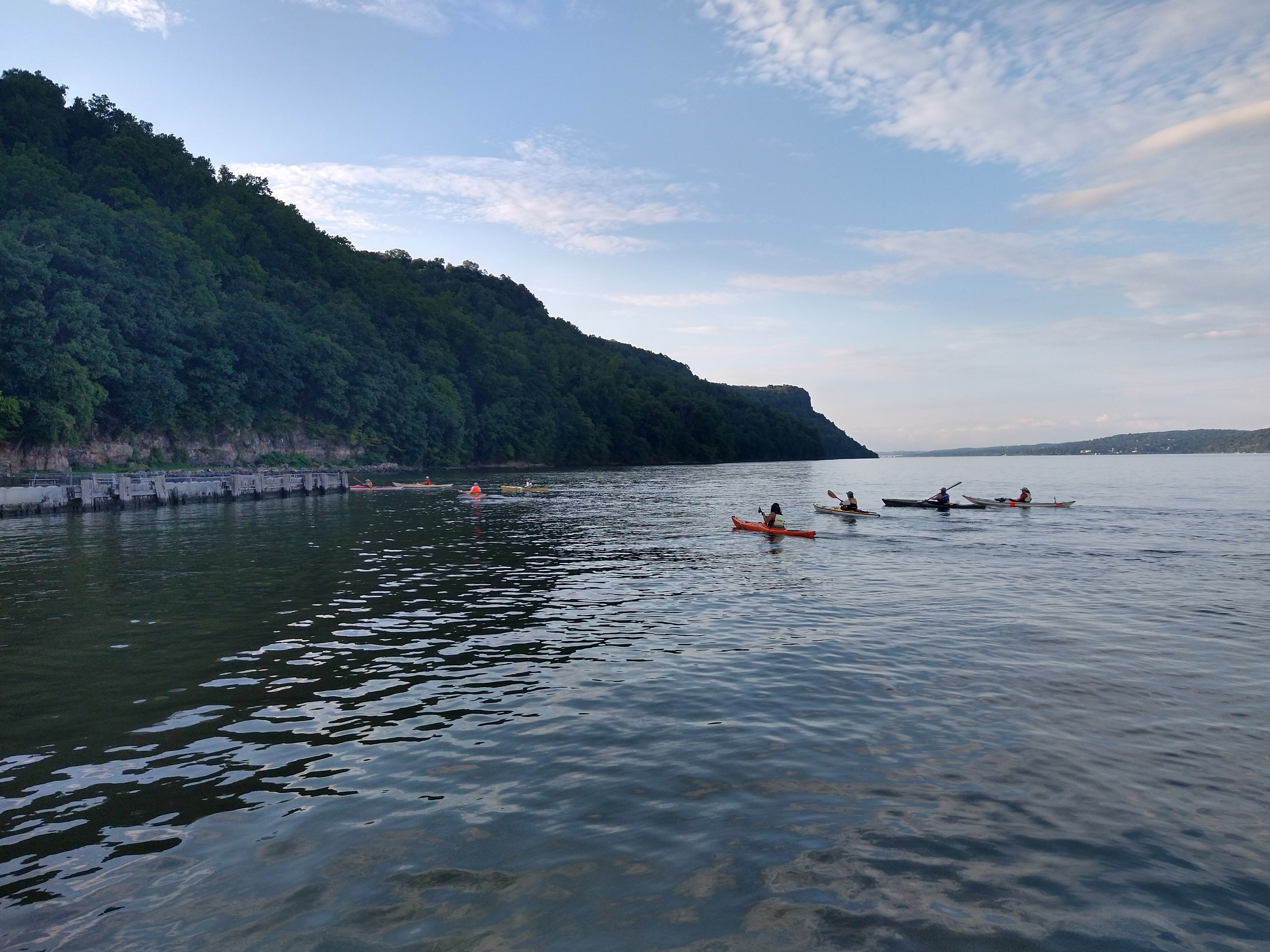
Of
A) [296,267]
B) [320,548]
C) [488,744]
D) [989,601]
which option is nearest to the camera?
[488,744]

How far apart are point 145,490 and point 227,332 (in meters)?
50.4

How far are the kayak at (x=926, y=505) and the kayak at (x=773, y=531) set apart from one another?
16020 mm

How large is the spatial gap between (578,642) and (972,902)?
9756mm

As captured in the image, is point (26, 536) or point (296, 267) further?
point (296, 267)

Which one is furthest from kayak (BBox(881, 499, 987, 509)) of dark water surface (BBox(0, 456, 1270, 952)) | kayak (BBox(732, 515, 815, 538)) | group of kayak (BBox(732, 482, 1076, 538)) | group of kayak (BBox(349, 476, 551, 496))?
group of kayak (BBox(349, 476, 551, 496))

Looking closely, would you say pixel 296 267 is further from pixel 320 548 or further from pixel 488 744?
pixel 488 744

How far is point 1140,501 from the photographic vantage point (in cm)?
5841

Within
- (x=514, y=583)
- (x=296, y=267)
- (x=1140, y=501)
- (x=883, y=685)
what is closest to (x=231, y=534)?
(x=514, y=583)

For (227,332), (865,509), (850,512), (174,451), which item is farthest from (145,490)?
(865,509)

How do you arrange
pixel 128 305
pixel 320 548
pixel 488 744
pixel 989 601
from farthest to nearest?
pixel 128 305 → pixel 320 548 → pixel 989 601 → pixel 488 744

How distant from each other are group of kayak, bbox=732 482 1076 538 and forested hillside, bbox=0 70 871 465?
62.0 m

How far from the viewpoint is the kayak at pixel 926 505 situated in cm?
4709

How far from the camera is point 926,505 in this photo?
1907 inches

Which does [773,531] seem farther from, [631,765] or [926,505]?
[631,765]
